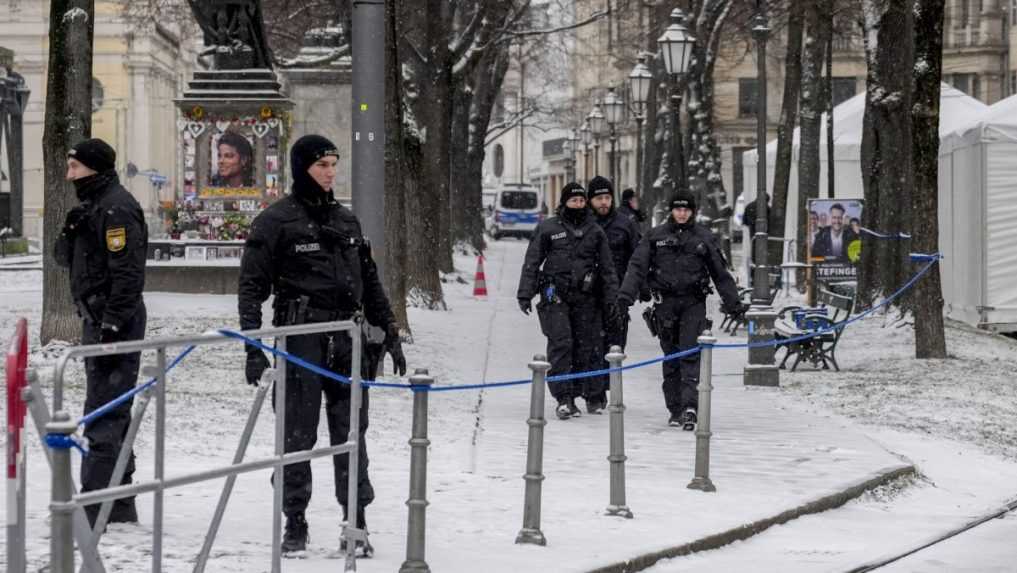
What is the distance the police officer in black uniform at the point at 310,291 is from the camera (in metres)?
8.08

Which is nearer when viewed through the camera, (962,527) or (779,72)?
(962,527)

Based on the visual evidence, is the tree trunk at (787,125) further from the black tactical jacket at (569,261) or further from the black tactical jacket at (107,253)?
the black tactical jacket at (107,253)

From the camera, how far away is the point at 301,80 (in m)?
30.2

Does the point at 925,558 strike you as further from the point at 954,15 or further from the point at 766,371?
the point at 954,15

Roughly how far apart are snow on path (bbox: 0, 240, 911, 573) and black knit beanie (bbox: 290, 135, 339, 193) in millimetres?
1186

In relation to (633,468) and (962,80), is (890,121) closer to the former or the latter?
(633,468)

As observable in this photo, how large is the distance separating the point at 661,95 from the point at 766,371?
40078mm

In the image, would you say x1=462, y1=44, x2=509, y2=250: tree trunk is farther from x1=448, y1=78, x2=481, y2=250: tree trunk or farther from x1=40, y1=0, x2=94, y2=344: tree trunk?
x1=40, y1=0, x2=94, y2=344: tree trunk

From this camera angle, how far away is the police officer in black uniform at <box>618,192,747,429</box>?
44.5ft

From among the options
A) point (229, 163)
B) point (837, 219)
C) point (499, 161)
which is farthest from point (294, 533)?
point (499, 161)

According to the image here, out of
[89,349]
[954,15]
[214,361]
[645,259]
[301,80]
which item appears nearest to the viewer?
[89,349]

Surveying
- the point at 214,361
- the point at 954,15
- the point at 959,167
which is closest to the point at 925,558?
the point at 214,361

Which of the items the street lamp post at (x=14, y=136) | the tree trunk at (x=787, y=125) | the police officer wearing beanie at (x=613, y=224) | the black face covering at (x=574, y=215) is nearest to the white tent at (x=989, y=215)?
the tree trunk at (x=787, y=125)

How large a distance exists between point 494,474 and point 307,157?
11.3ft
